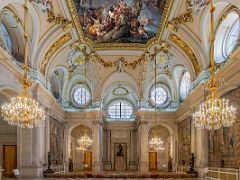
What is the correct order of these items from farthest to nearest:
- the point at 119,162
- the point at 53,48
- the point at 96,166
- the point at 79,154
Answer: the point at 119,162 < the point at 79,154 < the point at 96,166 < the point at 53,48

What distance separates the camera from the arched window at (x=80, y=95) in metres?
33.3

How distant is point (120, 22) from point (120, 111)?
51.2ft

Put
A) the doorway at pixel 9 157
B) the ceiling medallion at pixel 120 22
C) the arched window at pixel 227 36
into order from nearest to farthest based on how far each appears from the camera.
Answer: the arched window at pixel 227 36 < the ceiling medallion at pixel 120 22 < the doorway at pixel 9 157

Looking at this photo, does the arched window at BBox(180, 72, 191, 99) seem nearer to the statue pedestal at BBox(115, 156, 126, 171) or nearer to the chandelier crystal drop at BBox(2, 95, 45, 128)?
the statue pedestal at BBox(115, 156, 126, 171)

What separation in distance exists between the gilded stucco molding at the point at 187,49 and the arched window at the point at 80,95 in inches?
466

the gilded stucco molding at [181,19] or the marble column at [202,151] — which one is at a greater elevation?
the gilded stucco molding at [181,19]

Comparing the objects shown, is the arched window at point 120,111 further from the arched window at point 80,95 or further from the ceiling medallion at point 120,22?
the ceiling medallion at point 120,22

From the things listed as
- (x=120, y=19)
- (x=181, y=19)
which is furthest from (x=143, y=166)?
(x=181, y=19)

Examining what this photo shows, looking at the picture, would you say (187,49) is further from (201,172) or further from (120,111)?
(120,111)

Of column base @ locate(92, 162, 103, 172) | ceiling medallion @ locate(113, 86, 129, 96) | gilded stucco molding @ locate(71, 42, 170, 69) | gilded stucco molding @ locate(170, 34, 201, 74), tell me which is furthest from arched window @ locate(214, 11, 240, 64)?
column base @ locate(92, 162, 103, 172)

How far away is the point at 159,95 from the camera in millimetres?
33219

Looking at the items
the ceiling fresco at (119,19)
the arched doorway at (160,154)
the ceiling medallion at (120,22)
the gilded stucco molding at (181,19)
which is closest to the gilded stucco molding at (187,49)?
the ceiling medallion at (120,22)

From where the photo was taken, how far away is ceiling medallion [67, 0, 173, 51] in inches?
826

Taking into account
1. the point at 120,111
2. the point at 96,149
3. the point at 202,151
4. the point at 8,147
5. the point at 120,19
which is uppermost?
the point at 120,19
